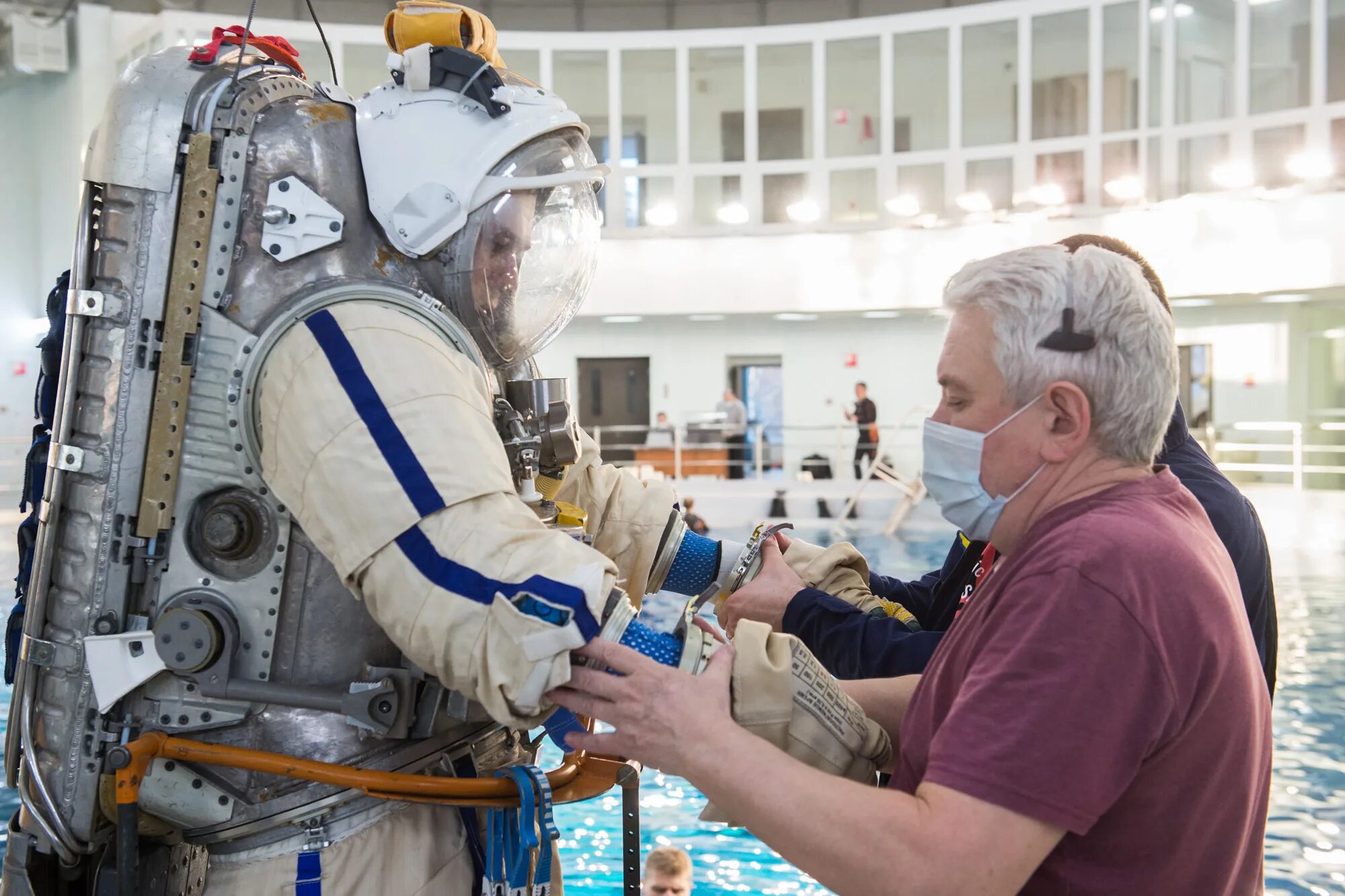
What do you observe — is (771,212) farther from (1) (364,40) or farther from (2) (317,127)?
(2) (317,127)

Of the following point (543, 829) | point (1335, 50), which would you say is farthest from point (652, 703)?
point (1335, 50)

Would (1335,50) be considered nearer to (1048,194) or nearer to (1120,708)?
(1048,194)

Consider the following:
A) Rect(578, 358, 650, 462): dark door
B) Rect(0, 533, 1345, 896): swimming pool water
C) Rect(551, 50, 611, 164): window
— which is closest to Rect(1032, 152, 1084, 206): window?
Rect(551, 50, 611, 164): window

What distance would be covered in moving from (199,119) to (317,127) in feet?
0.62

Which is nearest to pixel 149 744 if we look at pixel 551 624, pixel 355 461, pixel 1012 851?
pixel 355 461

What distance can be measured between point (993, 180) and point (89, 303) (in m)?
18.0

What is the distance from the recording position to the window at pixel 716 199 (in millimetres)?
19500

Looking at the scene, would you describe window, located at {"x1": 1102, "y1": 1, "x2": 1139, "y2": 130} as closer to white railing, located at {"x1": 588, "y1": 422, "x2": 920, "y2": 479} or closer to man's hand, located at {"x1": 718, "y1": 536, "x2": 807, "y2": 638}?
white railing, located at {"x1": 588, "y1": 422, "x2": 920, "y2": 479}

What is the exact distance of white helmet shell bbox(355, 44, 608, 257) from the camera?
1.93m

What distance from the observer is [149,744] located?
6.10 feet

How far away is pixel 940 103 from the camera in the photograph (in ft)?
61.7

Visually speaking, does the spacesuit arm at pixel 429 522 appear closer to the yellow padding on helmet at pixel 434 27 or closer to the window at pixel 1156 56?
the yellow padding on helmet at pixel 434 27

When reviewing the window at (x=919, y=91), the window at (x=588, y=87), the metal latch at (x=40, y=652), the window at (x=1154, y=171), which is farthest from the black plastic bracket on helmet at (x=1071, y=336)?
Answer: the window at (x=588, y=87)

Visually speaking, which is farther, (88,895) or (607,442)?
(607,442)
